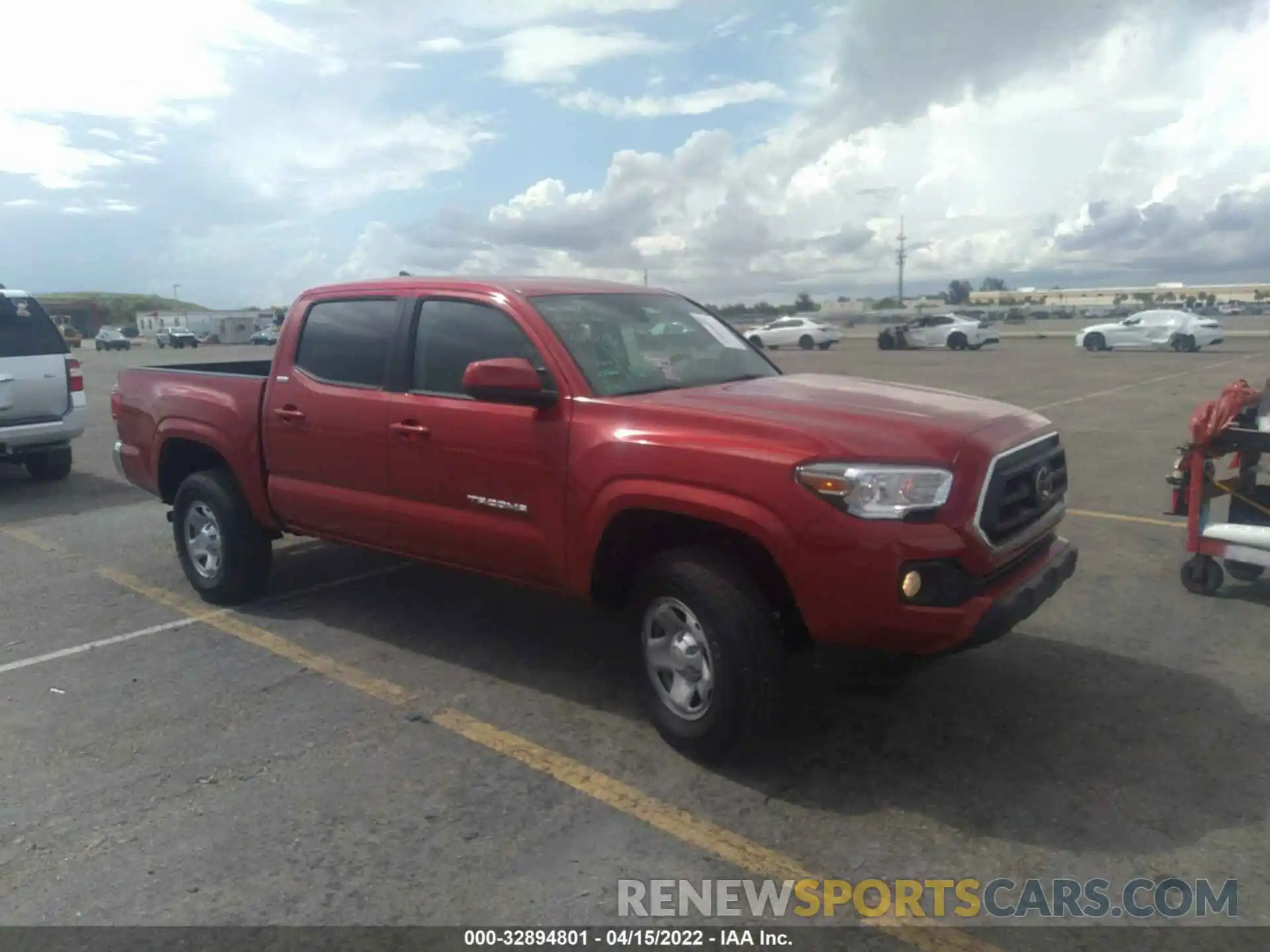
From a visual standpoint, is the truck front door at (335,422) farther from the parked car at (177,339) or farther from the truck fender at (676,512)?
the parked car at (177,339)

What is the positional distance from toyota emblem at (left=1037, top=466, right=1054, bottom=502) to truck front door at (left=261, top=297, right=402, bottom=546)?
120 inches

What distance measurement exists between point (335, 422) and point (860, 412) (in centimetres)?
279

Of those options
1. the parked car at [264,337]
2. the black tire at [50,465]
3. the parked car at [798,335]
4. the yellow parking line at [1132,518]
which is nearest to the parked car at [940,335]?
the parked car at [798,335]

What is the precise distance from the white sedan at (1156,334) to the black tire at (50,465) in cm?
3322

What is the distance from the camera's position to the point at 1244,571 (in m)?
6.43

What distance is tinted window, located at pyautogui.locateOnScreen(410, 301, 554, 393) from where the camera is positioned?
4832mm

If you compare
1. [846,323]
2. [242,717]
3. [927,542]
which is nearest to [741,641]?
[927,542]

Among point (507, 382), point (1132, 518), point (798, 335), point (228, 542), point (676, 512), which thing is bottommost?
point (1132, 518)

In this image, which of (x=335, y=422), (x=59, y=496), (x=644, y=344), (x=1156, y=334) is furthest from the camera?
(x=1156, y=334)

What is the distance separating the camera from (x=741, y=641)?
3811mm

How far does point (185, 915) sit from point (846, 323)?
259ft

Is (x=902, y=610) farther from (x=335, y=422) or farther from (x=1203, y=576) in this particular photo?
(x=1203, y=576)

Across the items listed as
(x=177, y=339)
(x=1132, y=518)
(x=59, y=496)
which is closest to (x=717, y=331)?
(x=1132, y=518)

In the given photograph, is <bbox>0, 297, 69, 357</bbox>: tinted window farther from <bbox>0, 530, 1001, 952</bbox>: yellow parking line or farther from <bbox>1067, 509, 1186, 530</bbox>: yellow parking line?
<bbox>1067, 509, 1186, 530</bbox>: yellow parking line
